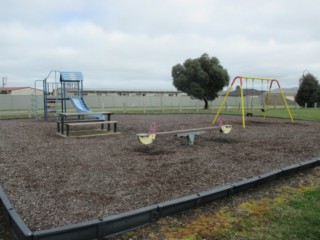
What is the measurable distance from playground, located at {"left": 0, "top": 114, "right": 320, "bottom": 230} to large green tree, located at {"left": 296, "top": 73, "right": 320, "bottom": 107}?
29539 mm

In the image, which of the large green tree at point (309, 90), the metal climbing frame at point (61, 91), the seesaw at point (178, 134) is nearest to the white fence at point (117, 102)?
the large green tree at point (309, 90)

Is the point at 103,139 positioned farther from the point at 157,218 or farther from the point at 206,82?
the point at 206,82

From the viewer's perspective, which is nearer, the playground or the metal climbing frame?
the playground

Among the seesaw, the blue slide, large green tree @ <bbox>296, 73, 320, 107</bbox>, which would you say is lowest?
the seesaw

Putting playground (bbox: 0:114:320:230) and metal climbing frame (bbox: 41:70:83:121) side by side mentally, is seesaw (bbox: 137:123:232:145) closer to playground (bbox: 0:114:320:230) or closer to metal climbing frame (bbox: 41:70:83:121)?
playground (bbox: 0:114:320:230)

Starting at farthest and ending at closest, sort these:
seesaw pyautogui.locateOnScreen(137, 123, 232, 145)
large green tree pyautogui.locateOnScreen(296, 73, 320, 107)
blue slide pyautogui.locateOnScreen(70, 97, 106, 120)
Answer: large green tree pyautogui.locateOnScreen(296, 73, 320, 107), blue slide pyautogui.locateOnScreen(70, 97, 106, 120), seesaw pyautogui.locateOnScreen(137, 123, 232, 145)

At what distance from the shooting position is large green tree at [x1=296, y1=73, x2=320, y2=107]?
34750mm

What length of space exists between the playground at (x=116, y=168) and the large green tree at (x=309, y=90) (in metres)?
29.5

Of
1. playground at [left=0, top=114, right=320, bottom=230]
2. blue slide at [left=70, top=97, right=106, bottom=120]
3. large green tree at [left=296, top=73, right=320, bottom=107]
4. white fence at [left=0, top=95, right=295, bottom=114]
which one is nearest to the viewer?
playground at [left=0, top=114, right=320, bottom=230]

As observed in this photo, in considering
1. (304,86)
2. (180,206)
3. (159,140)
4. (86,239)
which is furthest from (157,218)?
(304,86)

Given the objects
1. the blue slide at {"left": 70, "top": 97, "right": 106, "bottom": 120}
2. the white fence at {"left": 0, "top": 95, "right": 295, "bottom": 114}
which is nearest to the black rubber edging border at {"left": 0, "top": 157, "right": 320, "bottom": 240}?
the blue slide at {"left": 70, "top": 97, "right": 106, "bottom": 120}

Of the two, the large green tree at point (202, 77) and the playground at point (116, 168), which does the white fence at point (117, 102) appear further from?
the playground at point (116, 168)

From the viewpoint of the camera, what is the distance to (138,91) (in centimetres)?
5966

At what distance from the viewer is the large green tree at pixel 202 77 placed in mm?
26922
